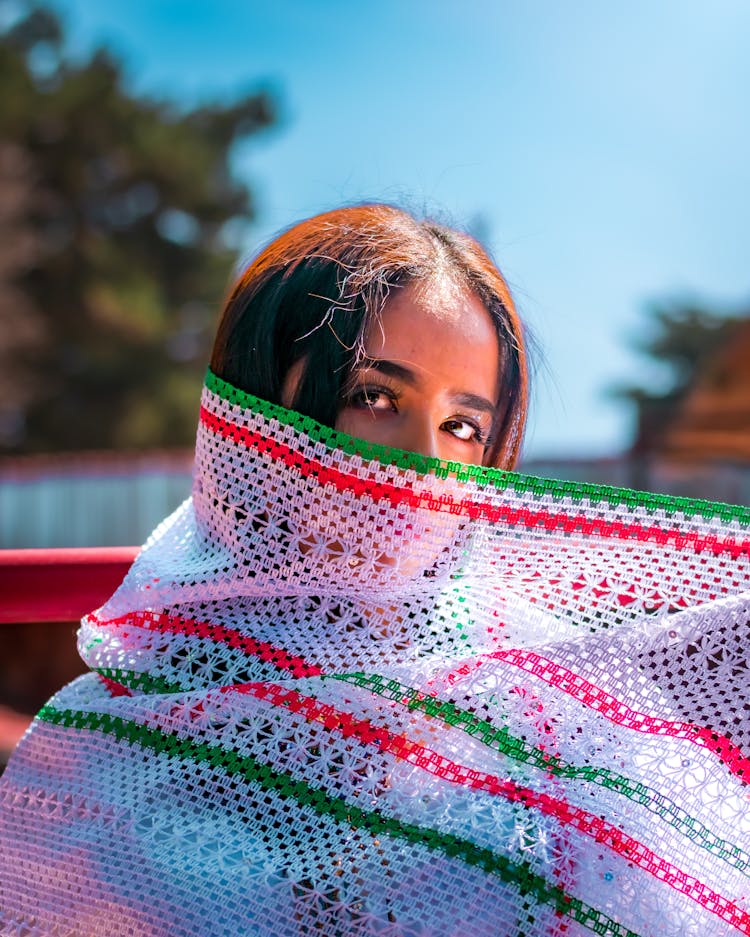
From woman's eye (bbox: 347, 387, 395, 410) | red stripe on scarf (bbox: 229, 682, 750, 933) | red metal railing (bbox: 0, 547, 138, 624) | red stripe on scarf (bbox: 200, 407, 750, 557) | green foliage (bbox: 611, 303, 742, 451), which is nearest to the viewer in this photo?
red stripe on scarf (bbox: 229, 682, 750, 933)

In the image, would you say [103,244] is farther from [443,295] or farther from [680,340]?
[443,295]

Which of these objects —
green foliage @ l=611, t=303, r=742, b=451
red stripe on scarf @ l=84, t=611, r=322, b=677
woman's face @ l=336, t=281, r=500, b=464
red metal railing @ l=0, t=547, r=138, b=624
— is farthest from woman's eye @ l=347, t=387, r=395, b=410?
green foliage @ l=611, t=303, r=742, b=451

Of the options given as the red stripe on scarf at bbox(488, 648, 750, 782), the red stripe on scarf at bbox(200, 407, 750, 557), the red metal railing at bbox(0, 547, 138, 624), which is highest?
the red stripe on scarf at bbox(200, 407, 750, 557)

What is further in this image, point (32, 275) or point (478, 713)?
point (32, 275)

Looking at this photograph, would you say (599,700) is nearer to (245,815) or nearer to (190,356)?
(245,815)

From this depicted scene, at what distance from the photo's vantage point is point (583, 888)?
0.71m

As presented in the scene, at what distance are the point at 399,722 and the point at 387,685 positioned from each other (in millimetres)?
29

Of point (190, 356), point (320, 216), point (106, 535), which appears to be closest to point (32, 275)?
point (190, 356)

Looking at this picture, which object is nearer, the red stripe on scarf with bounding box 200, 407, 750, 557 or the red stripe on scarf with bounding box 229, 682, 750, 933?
the red stripe on scarf with bounding box 229, 682, 750, 933

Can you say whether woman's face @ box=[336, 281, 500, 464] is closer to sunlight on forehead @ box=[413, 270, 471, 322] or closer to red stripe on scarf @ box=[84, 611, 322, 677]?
sunlight on forehead @ box=[413, 270, 471, 322]

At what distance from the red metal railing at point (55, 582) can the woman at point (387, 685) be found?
0.52ft

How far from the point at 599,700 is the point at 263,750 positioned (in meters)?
0.26

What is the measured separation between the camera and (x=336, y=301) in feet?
3.16

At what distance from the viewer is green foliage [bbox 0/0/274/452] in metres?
13.0
